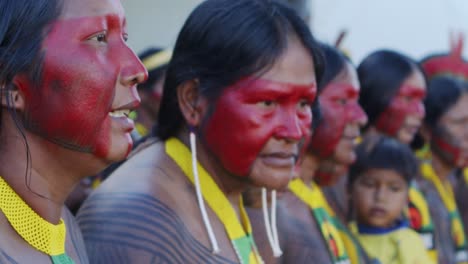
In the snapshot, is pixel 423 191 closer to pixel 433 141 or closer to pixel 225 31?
pixel 433 141

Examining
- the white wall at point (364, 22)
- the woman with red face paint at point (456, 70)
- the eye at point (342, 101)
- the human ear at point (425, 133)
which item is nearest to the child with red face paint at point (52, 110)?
Result: the eye at point (342, 101)

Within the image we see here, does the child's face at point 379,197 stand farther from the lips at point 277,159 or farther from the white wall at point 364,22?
the white wall at point 364,22

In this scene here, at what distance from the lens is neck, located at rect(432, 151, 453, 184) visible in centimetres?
634

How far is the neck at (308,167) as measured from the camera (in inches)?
166

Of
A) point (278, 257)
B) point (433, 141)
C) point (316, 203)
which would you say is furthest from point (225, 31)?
point (433, 141)

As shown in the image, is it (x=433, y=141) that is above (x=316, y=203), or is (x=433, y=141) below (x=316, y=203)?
below

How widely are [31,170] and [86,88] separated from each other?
9.4 inches

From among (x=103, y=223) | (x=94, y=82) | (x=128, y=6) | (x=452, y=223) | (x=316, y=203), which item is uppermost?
(x=94, y=82)

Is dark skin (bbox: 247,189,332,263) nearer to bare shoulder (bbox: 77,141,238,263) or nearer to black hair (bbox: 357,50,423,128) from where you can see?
bare shoulder (bbox: 77,141,238,263)

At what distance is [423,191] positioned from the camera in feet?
19.5

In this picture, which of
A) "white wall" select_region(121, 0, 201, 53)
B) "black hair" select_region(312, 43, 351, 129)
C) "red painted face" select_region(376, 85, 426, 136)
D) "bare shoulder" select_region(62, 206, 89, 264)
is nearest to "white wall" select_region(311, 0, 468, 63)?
"white wall" select_region(121, 0, 201, 53)

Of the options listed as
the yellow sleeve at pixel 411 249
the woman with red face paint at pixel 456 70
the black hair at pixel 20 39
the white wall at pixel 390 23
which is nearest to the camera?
the black hair at pixel 20 39

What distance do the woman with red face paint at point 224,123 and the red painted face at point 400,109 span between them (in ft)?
7.38

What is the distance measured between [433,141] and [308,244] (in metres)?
2.88
